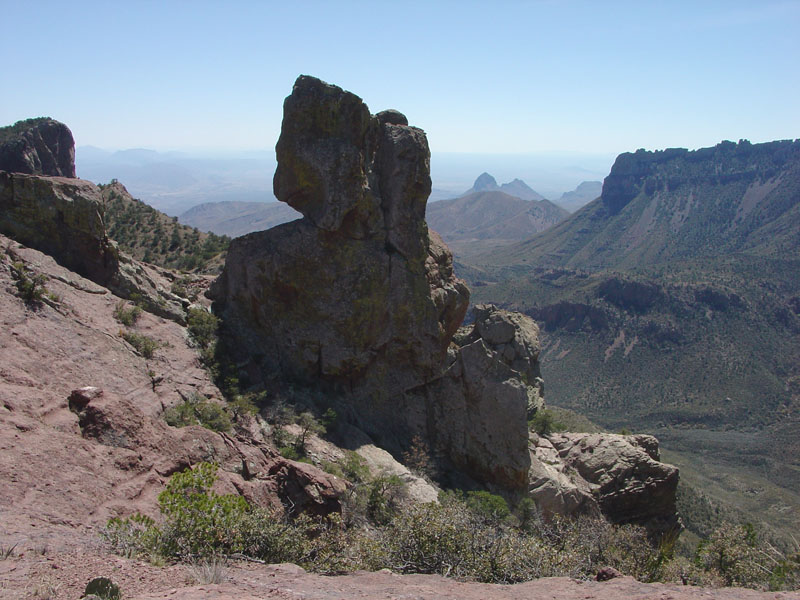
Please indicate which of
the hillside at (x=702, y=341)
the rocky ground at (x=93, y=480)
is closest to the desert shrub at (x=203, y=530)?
the rocky ground at (x=93, y=480)

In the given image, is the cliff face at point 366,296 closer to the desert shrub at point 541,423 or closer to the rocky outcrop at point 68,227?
the rocky outcrop at point 68,227

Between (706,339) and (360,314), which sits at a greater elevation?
(360,314)

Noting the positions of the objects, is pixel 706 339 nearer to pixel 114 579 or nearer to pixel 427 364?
pixel 427 364

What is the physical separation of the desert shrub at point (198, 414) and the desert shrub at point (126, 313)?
4.05m

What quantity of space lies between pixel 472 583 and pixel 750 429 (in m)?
79.3

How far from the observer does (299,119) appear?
80.4ft

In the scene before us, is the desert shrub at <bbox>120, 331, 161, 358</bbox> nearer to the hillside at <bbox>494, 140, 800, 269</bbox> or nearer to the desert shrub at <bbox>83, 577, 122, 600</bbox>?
the desert shrub at <bbox>83, 577, 122, 600</bbox>

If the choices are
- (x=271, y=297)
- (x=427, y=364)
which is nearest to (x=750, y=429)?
(x=427, y=364)

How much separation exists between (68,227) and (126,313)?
4344mm

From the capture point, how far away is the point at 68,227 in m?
21.0

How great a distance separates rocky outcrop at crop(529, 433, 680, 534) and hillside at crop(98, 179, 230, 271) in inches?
1015

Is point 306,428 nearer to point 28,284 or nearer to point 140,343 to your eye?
point 140,343

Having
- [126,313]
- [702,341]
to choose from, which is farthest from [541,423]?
[702,341]

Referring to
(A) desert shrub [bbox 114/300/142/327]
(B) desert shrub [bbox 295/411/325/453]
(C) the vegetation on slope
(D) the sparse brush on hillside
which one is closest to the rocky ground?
(D) the sparse brush on hillside
